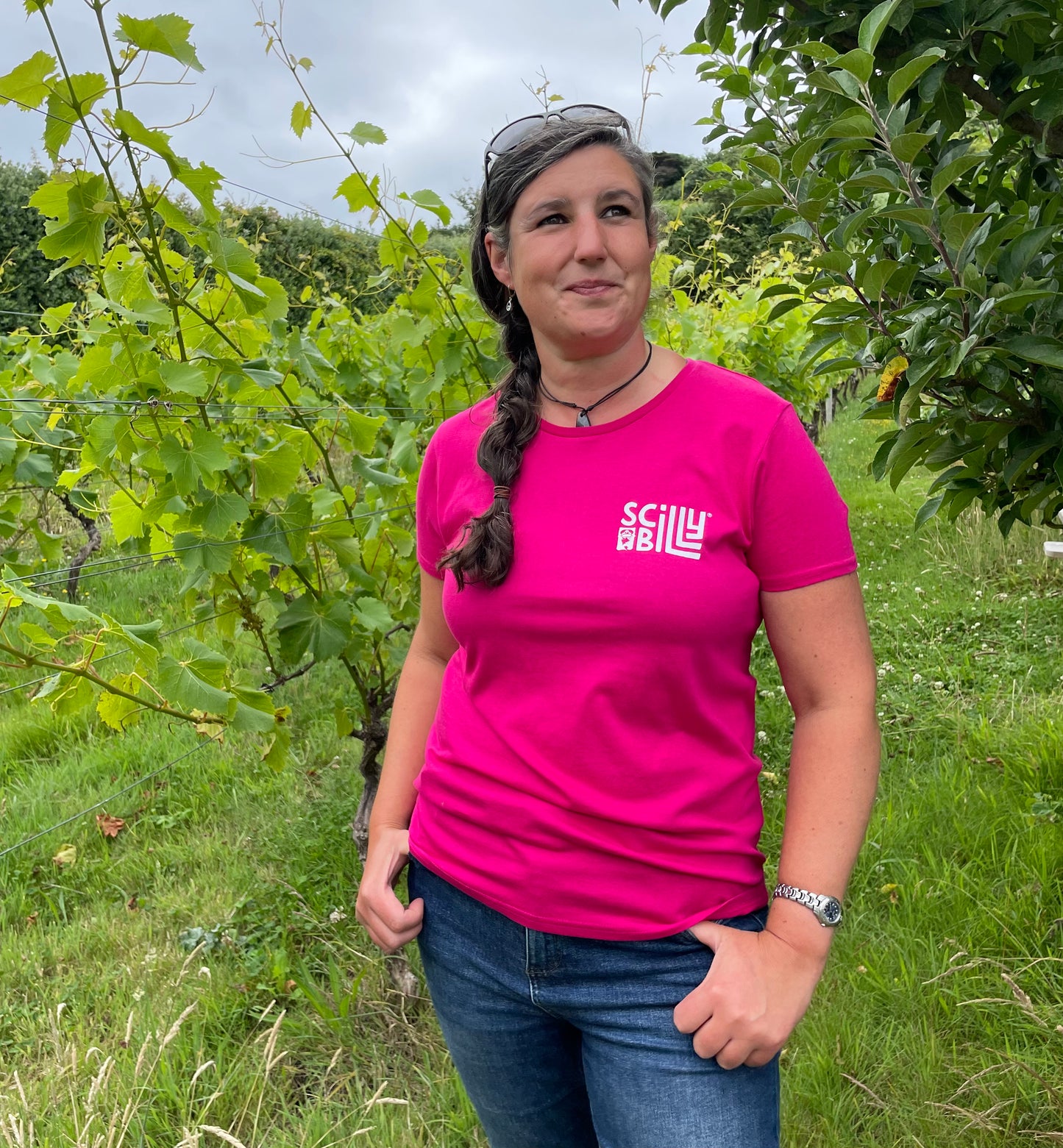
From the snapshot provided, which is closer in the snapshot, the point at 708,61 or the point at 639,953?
the point at 639,953

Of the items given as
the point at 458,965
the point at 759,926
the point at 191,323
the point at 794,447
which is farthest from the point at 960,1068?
the point at 191,323

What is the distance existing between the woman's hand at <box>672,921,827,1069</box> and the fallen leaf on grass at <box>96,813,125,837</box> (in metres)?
3.14

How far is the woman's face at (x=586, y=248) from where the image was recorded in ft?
4.08

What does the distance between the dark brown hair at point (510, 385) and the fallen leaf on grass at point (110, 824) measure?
9.57ft

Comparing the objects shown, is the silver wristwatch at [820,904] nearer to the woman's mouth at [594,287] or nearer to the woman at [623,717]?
the woman at [623,717]

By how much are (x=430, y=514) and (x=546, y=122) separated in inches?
23.0

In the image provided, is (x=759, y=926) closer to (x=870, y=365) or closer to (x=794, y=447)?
(x=794, y=447)

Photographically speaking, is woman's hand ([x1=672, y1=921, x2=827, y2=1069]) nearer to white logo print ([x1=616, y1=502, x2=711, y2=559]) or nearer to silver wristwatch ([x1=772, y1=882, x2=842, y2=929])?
silver wristwatch ([x1=772, y1=882, x2=842, y2=929])

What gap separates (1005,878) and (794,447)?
2.05 m

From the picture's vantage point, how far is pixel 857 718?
114 centimetres

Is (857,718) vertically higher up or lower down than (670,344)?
lower down

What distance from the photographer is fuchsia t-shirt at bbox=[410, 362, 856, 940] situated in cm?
114

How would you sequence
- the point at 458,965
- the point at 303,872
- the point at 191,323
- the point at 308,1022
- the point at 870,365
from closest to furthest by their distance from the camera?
1. the point at 458,965
2. the point at 870,365
3. the point at 191,323
4. the point at 308,1022
5. the point at 303,872

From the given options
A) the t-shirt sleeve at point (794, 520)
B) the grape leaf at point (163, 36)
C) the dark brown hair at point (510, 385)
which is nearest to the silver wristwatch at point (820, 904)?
the t-shirt sleeve at point (794, 520)
